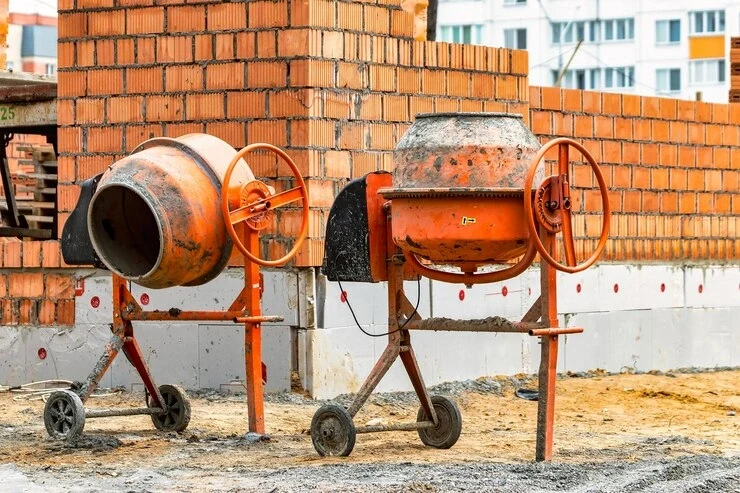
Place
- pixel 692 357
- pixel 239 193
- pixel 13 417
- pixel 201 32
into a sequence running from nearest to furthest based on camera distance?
pixel 239 193, pixel 13 417, pixel 201 32, pixel 692 357

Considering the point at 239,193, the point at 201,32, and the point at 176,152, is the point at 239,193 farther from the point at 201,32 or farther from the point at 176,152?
the point at 201,32

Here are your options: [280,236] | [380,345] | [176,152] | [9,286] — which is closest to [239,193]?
[176,152]

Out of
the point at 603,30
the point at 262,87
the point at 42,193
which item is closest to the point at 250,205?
the point at 262,87

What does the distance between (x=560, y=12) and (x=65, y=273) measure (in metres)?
49.4

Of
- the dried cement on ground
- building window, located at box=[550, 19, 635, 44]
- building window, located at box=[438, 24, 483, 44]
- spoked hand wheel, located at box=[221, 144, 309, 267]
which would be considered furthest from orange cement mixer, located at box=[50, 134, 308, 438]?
building window, located at box=[438, 24, 483, 44]

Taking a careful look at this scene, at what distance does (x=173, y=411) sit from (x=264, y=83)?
226 centimetres

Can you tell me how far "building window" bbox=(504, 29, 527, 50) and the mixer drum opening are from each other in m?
49.9

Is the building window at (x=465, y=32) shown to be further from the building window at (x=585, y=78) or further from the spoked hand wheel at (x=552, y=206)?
the spoked hand wheel at (x=552, y=206)

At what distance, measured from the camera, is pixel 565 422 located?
9.00 m

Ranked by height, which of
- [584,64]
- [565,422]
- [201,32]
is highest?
[584,64]

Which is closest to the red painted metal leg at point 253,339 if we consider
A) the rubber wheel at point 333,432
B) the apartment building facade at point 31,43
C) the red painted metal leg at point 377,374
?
the rubber wheel at point 333,432

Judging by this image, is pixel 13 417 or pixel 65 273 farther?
pixel 65 273

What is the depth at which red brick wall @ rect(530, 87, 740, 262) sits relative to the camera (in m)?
11.4

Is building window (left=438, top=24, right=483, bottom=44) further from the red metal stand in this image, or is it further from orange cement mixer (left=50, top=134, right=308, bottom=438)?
the red metal stand
